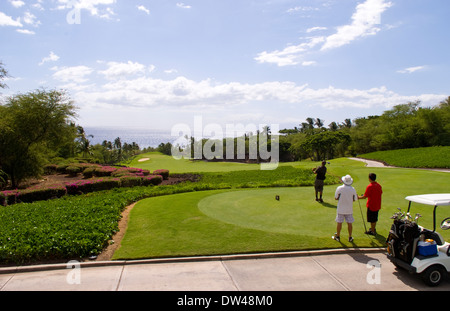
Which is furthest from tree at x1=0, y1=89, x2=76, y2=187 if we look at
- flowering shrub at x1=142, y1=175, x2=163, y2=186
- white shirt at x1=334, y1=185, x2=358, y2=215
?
white shirt at x1=334, y1=185, x2=358, y2=215

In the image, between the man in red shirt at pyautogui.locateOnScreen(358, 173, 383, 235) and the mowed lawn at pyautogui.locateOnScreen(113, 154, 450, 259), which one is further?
the man in red shirt at pyautogui.locateOnScreen(358, 173, 383, 235)

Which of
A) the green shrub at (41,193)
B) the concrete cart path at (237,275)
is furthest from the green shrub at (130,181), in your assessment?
the concrete cart path at (237,275)

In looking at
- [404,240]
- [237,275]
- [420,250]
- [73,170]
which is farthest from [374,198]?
[73,170]

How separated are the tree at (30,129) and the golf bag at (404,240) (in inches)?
1096

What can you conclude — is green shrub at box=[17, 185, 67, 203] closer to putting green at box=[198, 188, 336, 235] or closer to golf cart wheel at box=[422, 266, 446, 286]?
putting green at box=[198, 188, 336, 235]

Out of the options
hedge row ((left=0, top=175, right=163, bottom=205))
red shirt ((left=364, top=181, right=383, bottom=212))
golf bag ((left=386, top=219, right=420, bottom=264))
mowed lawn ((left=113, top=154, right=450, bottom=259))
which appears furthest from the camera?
hedge row ((left=0, top=175, right=163, bottom=205))

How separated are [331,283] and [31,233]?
9264 millimetres

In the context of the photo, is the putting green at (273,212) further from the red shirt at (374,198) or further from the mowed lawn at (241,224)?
the red shirt at (374,198)

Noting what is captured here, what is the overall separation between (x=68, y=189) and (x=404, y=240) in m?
20.7

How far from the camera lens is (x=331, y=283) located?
683 cm

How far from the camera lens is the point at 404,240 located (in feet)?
23.1

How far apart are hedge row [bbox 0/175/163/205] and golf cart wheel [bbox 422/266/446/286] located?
20.5 metres

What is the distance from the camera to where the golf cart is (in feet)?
21.6
